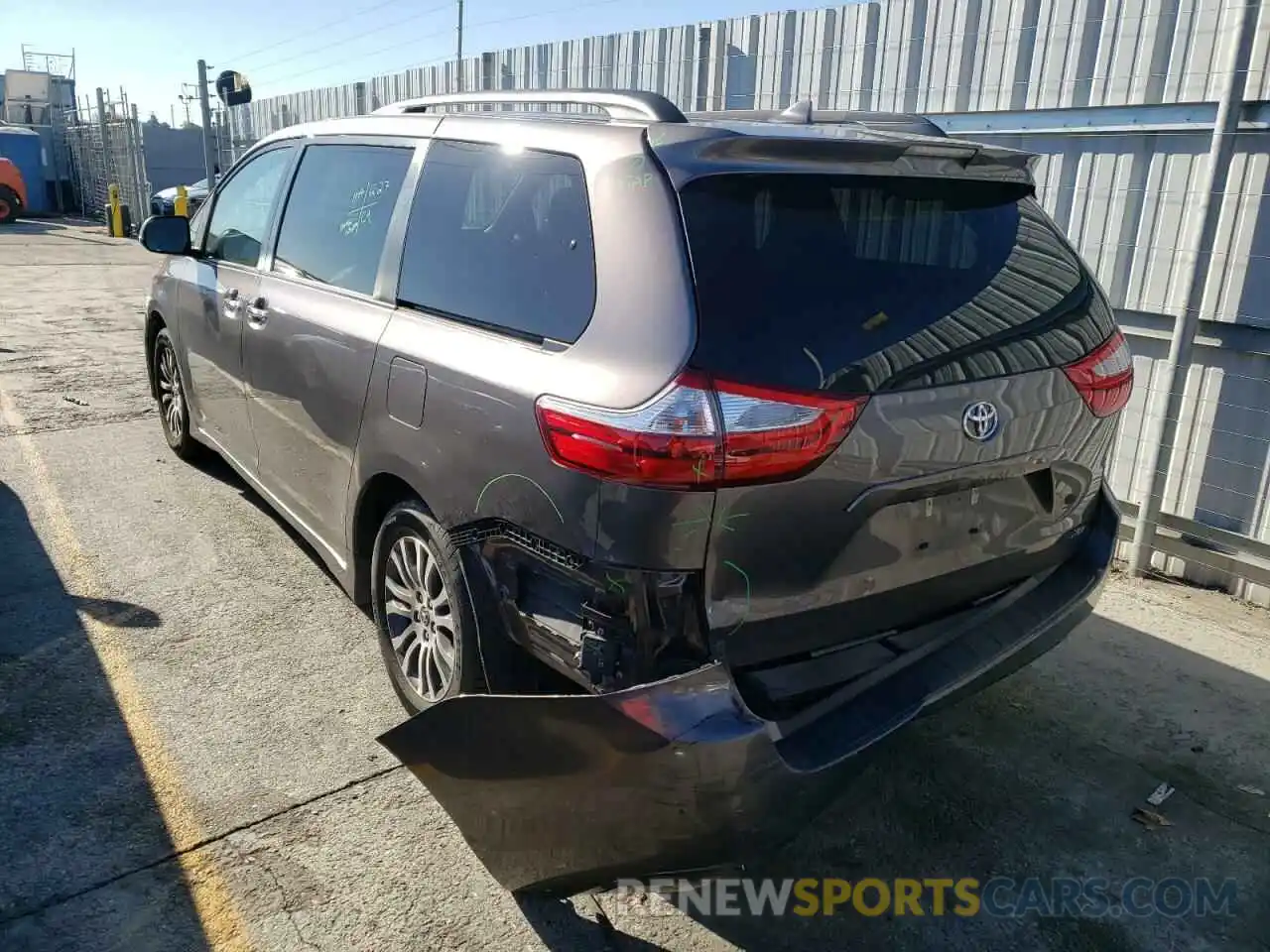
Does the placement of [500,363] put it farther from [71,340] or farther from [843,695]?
[71,340]

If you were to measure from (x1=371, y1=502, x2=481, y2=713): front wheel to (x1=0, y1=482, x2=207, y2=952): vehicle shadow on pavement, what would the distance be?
825 mm

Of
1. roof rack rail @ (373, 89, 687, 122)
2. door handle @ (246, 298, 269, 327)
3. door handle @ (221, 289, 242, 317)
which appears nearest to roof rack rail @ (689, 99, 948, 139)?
roof rack rail @ (373, 89, 687, 122)

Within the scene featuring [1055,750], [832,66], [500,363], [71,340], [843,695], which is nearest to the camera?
[843,695]

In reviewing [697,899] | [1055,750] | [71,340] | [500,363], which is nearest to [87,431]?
[71,340]

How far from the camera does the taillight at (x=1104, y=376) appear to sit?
2.68 m

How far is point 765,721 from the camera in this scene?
2080mm

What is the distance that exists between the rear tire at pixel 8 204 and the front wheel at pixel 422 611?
1055 inches

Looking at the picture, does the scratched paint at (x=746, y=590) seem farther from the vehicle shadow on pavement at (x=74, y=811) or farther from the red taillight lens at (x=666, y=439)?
the vehicle shadow on pavement at (x=74, y=811)

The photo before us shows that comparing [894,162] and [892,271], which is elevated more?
[894,162]

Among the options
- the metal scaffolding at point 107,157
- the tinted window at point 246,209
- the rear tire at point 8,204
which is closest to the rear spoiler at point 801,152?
the tinted window at point 246,209

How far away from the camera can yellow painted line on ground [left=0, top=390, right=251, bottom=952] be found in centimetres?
249

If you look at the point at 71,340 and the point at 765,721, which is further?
the point at 71,340

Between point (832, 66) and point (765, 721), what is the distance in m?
5.27

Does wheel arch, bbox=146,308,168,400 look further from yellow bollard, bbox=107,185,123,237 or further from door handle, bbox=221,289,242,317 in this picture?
yellow bollard, bbox=107,185,123,237
